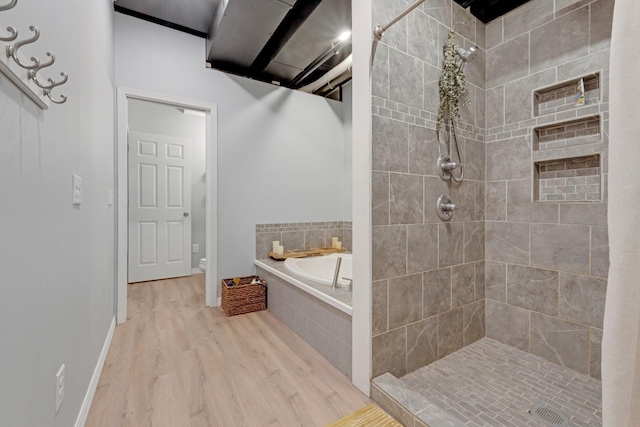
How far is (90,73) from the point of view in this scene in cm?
144

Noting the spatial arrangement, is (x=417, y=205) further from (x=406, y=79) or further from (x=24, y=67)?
(x=24, y=67)

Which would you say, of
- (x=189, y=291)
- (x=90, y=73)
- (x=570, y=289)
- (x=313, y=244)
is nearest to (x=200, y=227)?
(x=189, y=291)

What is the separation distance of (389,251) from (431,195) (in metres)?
0.47

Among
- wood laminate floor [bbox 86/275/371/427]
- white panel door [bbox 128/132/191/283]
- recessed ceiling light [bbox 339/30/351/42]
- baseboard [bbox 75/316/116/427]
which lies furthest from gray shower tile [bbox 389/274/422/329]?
white panel door [bbox 128/132/191/283]

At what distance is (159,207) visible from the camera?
3830mm

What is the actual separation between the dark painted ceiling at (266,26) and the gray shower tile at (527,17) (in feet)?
0.18

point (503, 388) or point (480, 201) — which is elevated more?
point (480, 201)

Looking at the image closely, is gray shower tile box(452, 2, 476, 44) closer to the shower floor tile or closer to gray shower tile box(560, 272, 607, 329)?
gray shower tile box(560, 272, 607, 329)

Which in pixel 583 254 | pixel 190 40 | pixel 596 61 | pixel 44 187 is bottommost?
pixel 583 254

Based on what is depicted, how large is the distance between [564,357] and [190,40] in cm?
381

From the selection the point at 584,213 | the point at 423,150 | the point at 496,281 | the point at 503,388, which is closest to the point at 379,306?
the point at 503,388

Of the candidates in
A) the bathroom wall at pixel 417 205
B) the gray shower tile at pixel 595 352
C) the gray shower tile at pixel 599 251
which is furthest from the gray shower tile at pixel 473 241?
the gray shower tile at pixel 595 352

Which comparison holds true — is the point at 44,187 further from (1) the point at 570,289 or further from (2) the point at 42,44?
(1) the point at 570,289

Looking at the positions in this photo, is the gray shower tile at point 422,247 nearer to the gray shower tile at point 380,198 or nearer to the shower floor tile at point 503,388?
the gray shower tile at point 380,198
